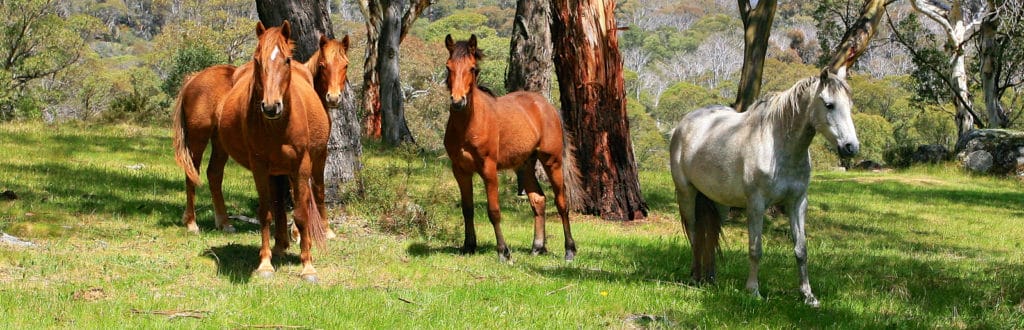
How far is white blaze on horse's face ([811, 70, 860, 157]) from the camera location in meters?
6.80

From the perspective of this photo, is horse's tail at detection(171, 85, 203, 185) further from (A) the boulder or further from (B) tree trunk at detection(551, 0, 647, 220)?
(A) the boulder

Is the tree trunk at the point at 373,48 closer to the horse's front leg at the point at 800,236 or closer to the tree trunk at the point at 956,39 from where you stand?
the tree trunk at the point at 956,39

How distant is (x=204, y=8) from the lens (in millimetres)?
69500

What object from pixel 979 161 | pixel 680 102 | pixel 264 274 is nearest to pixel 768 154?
pixel 264 274

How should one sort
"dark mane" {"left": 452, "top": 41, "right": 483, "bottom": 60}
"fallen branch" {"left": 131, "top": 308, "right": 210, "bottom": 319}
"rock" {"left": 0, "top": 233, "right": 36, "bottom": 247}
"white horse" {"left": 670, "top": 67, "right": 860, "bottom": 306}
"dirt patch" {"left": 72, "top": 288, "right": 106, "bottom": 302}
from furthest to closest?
"dark mane" {"left": 452, "top": 41, "right": 483, "bottom": 60} < "rock" {"left": 0, "top": 233, "right": 36, "bottom": 247} < "white horse" {"left": 670, "top": 67, "right": 860, "bottom": 306} < "dirt patch" {"left": 72, "top": 288, "right": 106, "bottom": 302} < "fallen branch" {"left": 131, "top": 308, "right": 210, "bottom": 319}

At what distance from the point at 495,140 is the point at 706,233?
2354mm

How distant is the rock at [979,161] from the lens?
25.2 meters

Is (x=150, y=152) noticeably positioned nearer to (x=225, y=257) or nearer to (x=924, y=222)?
(x=225, y=257)

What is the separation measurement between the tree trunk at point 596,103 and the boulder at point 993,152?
620 inches

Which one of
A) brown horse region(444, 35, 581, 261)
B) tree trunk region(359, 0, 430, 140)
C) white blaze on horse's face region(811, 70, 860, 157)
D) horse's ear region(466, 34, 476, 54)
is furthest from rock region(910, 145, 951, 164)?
white blaze on horse's face region(811, 70, 860, 157)

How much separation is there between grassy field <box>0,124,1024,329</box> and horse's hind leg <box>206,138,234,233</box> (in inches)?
12.0

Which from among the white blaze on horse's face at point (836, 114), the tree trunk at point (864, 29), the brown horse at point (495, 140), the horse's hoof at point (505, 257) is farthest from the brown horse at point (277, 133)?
the tree trunk at point (864, 29)

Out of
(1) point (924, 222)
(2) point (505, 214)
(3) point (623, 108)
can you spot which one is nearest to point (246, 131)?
(2) point (505, 214)

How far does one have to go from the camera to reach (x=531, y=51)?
48.3 ft
